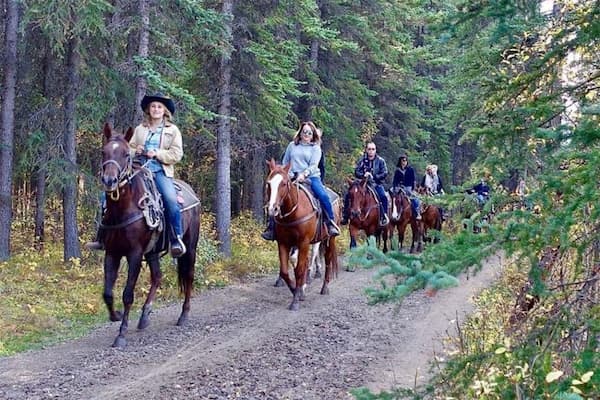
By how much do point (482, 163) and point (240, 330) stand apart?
5.47 m

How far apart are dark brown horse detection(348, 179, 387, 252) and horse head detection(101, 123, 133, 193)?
838cm

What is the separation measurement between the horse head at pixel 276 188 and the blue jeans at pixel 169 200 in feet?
4.88

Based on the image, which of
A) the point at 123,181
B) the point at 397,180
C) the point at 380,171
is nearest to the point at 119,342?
the point at 123,181

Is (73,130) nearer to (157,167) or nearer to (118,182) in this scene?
(157,167)

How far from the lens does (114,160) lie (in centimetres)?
758

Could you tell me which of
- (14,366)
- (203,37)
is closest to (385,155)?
(203,37)

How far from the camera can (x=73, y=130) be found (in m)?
13.3

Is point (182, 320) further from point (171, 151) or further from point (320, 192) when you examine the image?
point (320, 192)

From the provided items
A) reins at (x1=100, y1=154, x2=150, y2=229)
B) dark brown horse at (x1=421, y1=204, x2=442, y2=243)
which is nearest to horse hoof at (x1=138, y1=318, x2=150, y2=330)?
reins at (x1=100, y1=154, x2=150, y2=229)

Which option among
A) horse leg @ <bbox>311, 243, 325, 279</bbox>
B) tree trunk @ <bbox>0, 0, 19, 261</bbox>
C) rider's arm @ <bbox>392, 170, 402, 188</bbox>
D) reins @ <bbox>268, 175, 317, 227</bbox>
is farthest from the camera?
rider's arm @ <bbox>392, 170, 402, 188</bbox>

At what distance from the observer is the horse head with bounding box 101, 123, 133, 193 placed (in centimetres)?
749

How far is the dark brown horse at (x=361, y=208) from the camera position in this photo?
1550 cm

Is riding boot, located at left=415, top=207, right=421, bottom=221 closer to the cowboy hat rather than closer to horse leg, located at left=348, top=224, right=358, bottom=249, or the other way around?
horse leg, located at left=348, top=224, right=358, bottom=249

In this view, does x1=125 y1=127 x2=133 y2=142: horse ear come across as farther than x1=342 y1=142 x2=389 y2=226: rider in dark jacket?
No
